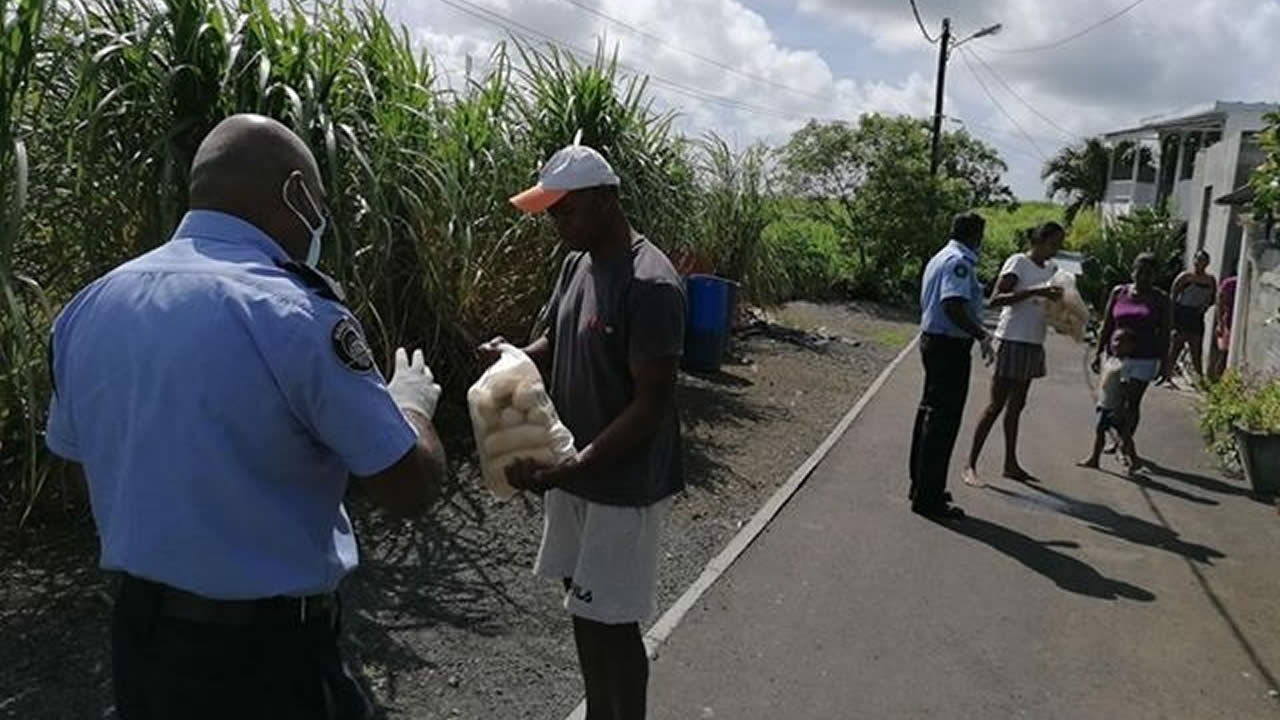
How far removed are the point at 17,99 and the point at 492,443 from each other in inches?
87.1

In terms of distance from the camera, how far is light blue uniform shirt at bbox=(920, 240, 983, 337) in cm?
686

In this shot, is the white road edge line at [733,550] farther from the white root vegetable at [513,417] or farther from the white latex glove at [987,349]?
the white latex glove at [987,349]

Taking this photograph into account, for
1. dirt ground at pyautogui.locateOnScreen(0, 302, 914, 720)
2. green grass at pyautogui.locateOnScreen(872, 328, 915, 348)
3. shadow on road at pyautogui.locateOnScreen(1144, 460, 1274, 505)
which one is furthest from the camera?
green grass at pyautogui.locateOnScreen(872, 328, 915, 348)

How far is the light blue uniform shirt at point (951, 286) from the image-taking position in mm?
6859

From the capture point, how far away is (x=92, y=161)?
444 cm

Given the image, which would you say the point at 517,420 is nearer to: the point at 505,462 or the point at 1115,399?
the point at 505,462

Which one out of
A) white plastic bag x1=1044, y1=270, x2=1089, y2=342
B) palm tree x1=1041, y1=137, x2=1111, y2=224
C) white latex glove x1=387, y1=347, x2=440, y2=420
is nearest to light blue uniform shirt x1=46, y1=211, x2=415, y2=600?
white latex glove x1=387, y1=347, x2=440, y2=420

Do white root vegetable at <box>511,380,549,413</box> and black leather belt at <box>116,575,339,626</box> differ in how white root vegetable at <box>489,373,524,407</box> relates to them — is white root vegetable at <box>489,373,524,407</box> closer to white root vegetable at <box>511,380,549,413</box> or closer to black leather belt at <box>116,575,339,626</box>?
white root vegetable at <box>511,380,549,413</box>

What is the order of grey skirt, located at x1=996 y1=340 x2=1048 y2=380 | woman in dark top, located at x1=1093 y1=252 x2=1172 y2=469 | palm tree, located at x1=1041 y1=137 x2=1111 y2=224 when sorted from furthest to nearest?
palm tree, located at x1=1041 y1=137 x2=1111 y2=224 < woman in dark top, located at x1=1093 y1=252 x2=1172 y2=469 < grey skirt, located at x1=996 y1=340 x2=1048 y2=380

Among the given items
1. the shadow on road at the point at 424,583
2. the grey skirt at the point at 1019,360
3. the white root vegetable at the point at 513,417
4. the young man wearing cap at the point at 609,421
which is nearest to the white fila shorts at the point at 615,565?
the young man wearing cap at the point at 609,421

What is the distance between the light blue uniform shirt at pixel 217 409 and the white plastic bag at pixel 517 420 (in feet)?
3.91

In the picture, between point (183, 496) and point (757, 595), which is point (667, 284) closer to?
point (183, 496)

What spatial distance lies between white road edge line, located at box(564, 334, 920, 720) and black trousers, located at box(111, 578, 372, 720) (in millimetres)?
2094

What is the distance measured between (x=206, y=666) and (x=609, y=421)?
5.32 feet
